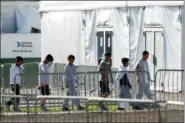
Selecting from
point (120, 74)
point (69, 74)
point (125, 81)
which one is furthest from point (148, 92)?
point (69, 74)

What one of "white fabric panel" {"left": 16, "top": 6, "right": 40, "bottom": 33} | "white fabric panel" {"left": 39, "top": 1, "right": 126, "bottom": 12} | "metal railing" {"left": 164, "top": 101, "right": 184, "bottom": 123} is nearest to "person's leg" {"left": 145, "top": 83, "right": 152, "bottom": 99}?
"metal railing" {"left": 164, "top": 101, "right": 184, "bottom": 123}

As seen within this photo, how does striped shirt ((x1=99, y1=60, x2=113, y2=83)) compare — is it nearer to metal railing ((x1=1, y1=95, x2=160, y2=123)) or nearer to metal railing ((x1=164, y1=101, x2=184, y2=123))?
metal railing ((x1=1, y1=95, x2=160, y2=123))

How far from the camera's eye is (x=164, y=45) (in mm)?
24969

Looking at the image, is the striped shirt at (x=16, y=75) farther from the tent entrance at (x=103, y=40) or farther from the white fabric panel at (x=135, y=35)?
the tent entrance at (x=103, y=40)

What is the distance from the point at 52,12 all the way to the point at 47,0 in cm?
51

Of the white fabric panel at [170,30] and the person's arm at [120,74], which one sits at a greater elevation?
the white fabric panel at [170,30]

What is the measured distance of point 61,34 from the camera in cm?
2836

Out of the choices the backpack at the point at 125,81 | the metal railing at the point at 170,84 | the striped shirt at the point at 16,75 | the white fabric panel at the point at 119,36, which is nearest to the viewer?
the backpack at the point at 125,81

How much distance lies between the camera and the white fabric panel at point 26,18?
47.2 metres

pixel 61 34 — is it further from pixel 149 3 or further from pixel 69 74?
pixel 69 74

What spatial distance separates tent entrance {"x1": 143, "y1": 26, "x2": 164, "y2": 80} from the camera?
25.0 metres

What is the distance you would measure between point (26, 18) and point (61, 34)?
19717mm

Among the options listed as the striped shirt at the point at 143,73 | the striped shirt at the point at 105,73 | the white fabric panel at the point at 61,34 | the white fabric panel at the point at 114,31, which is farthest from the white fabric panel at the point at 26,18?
the striped shirt at the point at 143,73

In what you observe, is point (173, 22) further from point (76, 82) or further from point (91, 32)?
point (76, 82)
